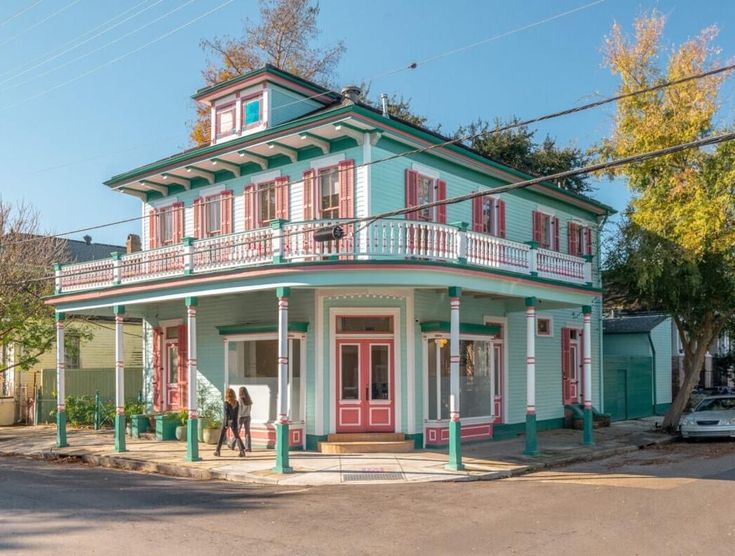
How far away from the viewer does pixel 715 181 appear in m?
21.3

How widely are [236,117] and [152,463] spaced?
32.2 feet

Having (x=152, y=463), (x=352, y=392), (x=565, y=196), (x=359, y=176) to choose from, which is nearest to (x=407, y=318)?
(x=352, y=392)

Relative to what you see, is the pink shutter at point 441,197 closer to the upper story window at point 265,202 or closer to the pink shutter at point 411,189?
the pink shutter at point 411,189

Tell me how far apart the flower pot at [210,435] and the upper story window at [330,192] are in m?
6.11

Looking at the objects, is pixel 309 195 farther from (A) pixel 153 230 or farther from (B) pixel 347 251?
(A) pixel 153 230

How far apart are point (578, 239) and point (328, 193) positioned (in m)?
11.5

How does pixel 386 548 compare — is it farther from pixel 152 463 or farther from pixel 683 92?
pixel 683 92

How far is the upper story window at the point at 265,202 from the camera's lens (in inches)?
789

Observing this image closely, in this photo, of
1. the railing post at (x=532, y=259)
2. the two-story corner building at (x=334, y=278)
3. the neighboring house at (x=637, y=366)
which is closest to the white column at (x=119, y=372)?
the two-story corner building at (x=334, y=278)

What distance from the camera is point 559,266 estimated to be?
66.2ft

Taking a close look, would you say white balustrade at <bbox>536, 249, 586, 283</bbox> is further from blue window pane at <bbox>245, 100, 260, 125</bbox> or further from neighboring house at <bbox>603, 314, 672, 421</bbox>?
blue window pane at <bbox>245, 100, 260, 125</bbox>

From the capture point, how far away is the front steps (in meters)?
18.1

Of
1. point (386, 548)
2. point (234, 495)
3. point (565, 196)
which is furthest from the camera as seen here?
point (565, 196)

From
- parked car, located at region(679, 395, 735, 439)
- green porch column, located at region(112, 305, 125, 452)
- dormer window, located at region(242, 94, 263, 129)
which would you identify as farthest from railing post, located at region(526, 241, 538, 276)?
green porch column, located at region(112, 305, 125, 452)
